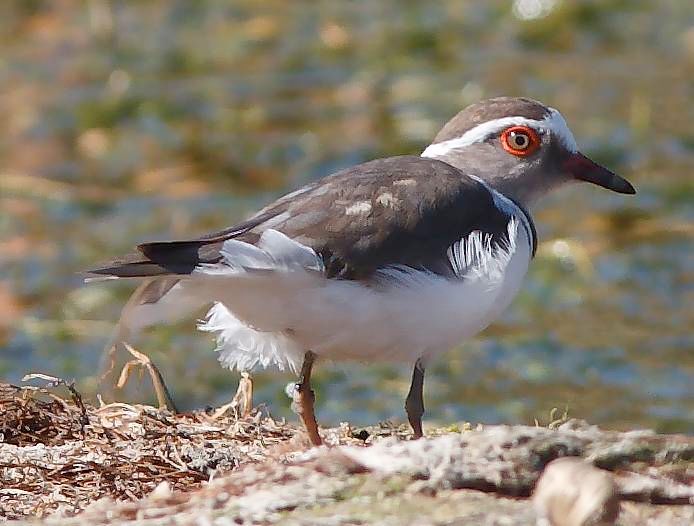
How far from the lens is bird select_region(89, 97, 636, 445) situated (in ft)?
17.8

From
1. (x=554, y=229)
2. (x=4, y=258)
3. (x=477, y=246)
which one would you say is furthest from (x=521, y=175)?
(x=4, y=258)

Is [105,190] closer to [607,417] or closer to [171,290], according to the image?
[607,417]

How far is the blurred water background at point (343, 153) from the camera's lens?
32.3 ft

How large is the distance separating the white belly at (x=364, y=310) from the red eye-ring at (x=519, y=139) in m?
0.86

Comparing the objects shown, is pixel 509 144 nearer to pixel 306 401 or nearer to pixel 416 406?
pixel 416 406

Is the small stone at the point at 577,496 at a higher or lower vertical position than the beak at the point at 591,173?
lower

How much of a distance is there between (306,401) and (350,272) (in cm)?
64

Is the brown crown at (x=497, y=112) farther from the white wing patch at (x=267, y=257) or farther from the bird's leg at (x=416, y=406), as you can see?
the white wing patch at (x=267, y=257)

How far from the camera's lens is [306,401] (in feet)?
19.4

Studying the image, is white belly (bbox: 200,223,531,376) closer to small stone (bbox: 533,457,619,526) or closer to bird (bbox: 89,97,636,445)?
bird (bbox: 89,97,636,445)

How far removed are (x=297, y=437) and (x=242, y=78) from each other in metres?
8.40

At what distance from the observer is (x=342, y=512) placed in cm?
416

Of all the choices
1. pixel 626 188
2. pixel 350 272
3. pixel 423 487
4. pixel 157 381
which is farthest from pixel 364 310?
pixel 626 188

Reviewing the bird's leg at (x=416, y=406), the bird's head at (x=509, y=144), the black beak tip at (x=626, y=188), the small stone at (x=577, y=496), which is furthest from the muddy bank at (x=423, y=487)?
the black beak tip at (x=626, y=188)
